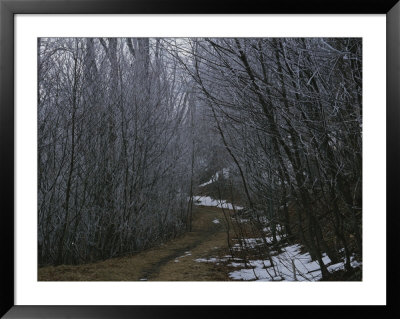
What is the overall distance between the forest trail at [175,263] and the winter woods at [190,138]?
84 mm

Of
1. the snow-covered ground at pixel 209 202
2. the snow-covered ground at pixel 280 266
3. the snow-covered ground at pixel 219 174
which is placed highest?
the snow-covered ground at pixel 219 174

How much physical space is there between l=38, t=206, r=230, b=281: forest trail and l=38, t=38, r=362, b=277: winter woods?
84 millimetres

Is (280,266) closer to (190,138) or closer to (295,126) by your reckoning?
(295,126)

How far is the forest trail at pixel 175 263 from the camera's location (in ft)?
6.71

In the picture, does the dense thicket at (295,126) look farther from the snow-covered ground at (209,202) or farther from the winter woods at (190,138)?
the snow-covered ground at (209,202)

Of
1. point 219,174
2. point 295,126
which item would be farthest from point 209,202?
point 295,126

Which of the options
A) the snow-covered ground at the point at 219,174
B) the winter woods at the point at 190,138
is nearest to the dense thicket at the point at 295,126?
the winter woods at the point at 190,138

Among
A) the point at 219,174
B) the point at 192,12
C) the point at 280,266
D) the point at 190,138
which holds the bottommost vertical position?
the point at 280,266

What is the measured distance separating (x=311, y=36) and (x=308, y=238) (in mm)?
1505

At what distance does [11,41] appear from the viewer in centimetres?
197

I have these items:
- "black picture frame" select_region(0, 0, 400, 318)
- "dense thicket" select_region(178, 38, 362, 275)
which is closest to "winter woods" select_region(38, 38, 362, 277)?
"dense thicket" select_region(178, 38, 362, 275)

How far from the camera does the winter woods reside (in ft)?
7.00

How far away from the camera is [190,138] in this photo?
2457 millimetres

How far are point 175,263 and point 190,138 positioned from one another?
39.2 inches
